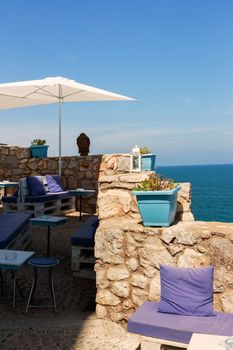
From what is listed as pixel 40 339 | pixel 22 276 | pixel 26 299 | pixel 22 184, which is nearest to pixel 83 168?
pixel 22 184

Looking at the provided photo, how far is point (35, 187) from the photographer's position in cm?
909

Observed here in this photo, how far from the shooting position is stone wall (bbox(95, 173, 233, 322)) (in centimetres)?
365

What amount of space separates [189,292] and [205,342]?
0.78 m

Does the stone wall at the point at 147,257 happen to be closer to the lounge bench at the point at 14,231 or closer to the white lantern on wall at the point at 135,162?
the lounge bench at the point at 14,231

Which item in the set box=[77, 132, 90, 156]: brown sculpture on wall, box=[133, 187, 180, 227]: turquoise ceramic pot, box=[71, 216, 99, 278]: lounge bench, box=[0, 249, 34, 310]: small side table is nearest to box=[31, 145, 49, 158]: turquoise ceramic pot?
box=[77, 132, 90, 156]: brown sculpture on wall

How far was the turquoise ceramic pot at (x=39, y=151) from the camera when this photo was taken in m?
10.8

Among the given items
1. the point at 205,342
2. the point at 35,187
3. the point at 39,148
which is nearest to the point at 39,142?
the point at 39,148

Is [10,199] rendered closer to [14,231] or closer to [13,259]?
[14,231]

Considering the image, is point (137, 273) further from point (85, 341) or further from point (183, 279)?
point (85, 341)

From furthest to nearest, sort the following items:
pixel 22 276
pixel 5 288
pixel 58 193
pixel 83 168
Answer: pixel 83 168
pixel 58 193
pixel 22 276
pixel 5 288

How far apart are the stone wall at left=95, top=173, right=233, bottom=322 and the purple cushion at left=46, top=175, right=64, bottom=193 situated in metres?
5.41

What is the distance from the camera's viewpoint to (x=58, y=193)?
946cm

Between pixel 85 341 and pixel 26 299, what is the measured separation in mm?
1227

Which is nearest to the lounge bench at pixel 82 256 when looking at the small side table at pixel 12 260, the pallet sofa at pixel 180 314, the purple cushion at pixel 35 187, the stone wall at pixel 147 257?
the stone wall at pixel 147 257
